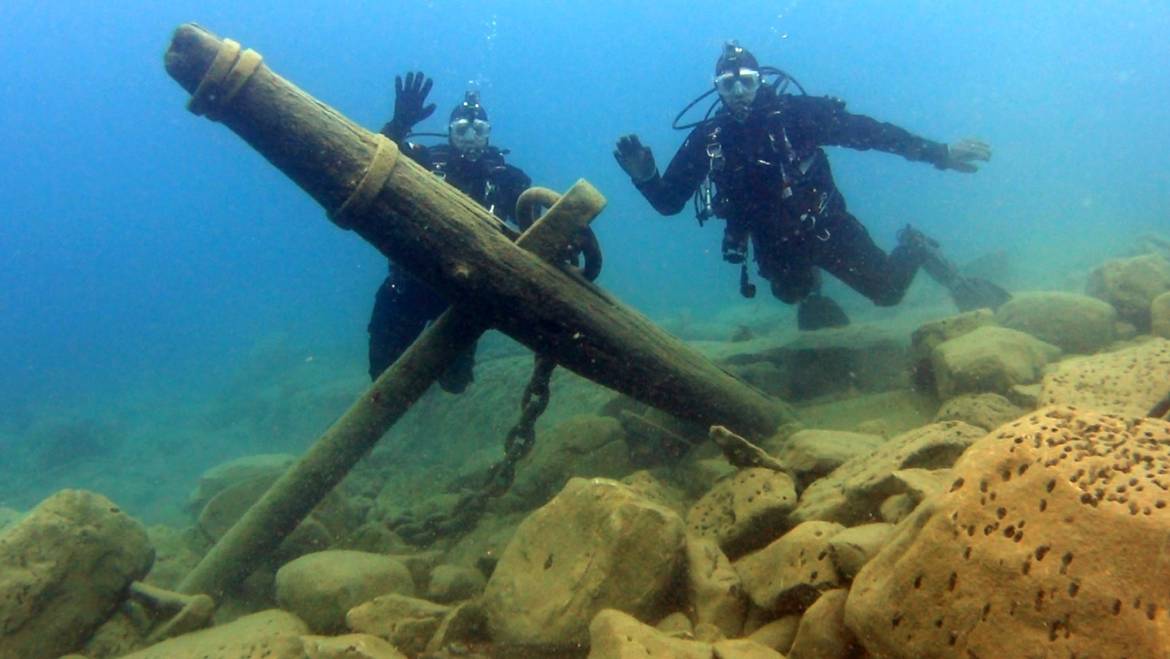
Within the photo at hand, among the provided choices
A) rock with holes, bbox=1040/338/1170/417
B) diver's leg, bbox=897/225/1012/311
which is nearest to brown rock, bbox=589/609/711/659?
rock with holes, bbox=1040/338/1170/417

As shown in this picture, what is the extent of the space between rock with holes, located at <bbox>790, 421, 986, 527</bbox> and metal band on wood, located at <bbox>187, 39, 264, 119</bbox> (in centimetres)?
360

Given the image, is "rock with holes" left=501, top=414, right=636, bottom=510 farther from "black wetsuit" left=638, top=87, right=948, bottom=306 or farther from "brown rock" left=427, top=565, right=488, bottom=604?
"black wetsuit" left=638, top=87, right=948, bottom=306

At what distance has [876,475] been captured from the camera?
2.87 metres

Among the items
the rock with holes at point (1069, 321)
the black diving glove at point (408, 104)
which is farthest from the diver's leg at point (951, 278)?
the black diving glove at point (408, 104)

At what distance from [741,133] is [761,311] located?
13713mm

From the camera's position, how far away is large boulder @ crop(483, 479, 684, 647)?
109 inches

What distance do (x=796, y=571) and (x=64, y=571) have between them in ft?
13.2

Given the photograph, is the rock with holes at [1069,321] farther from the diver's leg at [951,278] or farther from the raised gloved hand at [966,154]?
the diver's leg at [951,278]

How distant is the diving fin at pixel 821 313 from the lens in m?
7.52

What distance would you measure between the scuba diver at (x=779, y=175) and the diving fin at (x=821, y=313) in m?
0.19

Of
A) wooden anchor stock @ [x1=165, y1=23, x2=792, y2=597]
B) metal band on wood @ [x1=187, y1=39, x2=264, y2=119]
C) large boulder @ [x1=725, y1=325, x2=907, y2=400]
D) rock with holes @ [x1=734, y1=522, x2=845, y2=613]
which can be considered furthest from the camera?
large boulder @ [x1=725, y1=325, x2=907, y2=400]

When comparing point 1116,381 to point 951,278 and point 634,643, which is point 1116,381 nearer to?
point 634,643

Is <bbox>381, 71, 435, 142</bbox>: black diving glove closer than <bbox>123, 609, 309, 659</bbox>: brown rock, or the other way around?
<bbox>123, 609, 309, 659</bbox>: brown rock

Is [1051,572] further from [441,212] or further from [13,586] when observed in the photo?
[13,586]
